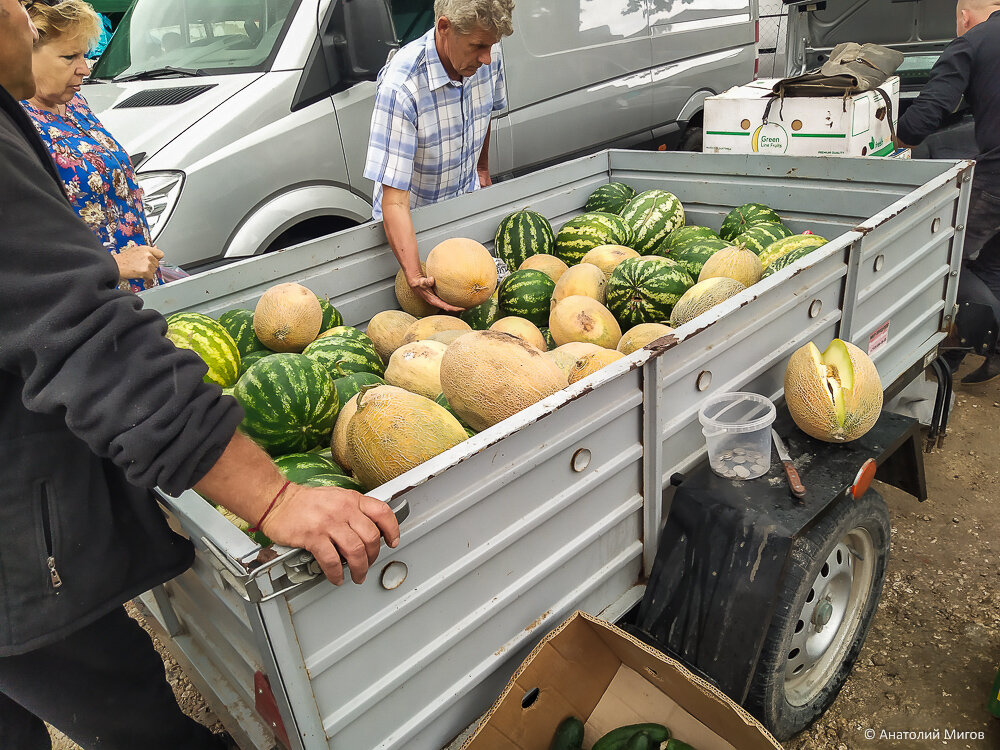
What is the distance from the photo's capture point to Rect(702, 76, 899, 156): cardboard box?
383 cm

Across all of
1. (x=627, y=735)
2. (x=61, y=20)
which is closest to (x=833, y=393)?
(x=627, y=735)

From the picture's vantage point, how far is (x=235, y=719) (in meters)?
1.81

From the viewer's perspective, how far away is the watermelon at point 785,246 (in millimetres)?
2967

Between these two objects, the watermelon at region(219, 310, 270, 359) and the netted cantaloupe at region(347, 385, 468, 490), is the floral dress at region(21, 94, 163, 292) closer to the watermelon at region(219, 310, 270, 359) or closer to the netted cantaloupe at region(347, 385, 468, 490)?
the watermelon at region(219, 310, 270, 359)

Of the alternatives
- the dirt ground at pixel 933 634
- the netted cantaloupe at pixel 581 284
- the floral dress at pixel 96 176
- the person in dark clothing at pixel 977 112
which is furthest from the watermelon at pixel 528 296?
the person in dark clothing at pixel 977 112

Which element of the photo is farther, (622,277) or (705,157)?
(705,157)

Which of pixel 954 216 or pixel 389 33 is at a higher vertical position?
pixel 389 33

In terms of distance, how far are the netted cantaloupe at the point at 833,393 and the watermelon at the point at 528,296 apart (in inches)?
40.0

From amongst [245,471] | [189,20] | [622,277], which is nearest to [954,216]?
[622,277]

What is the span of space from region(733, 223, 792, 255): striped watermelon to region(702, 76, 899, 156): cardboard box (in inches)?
33.8

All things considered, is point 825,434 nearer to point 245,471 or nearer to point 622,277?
point 622,277

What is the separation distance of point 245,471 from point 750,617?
130 centimetres

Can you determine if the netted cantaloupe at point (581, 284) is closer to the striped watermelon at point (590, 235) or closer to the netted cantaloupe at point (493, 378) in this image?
the striped watermelon at point (590, 235)

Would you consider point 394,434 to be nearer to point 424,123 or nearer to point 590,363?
point 590,363
